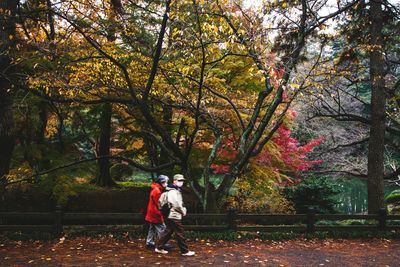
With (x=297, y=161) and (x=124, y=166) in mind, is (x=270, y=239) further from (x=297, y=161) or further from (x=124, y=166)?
(x=124, y=166)

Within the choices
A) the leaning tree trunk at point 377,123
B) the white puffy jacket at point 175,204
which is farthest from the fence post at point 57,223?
the leaning tree trunk at point 377,123

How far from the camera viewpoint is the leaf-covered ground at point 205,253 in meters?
7.73

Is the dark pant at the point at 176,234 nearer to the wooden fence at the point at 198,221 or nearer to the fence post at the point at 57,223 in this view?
the wooden fence at the point at 198,221

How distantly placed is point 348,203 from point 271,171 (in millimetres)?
23086

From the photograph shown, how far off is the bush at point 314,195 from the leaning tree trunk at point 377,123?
11.9 ft

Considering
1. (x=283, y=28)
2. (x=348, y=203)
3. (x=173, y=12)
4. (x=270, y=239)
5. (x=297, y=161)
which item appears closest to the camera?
(x=173, y=12)

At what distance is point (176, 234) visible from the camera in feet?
26.9

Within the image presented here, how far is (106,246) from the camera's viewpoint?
30.2 ft

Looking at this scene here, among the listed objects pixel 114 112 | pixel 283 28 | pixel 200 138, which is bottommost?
pixel 200 138

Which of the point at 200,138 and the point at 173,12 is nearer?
the point at 173,12

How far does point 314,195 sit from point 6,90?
14308 mm

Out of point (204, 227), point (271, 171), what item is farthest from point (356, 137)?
point (204, 227)

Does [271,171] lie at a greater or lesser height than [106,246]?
greater

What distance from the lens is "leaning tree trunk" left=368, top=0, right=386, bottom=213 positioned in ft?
43.4
